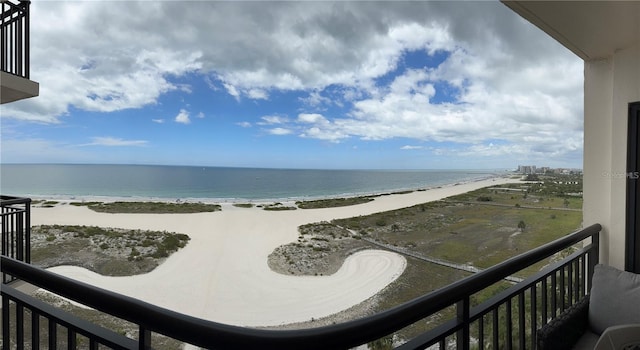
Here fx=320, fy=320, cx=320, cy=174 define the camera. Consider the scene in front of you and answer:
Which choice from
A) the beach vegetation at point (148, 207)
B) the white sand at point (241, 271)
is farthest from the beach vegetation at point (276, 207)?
the beach vegetation at point (148, 207)

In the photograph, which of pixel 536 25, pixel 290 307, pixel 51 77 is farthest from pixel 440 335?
pixel 51 77

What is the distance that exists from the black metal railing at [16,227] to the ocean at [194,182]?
18.8 meters

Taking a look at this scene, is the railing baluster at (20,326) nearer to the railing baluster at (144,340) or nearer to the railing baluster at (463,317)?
the railing baluster at (144,340)

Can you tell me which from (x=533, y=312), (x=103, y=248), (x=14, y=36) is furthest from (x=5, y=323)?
(x=103, y=248)

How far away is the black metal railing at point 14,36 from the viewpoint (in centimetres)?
297

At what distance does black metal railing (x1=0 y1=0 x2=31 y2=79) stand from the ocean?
1898 centimetres

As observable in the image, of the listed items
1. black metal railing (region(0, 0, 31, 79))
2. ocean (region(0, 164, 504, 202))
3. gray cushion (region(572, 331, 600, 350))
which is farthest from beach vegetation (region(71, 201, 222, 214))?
gray cushion (region(572, 331, 600, 350))

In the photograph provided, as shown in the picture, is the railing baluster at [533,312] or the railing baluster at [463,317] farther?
the railing baluster at [533,312]

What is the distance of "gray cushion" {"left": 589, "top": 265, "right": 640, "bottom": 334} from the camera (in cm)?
126

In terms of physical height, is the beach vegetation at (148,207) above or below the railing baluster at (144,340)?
below

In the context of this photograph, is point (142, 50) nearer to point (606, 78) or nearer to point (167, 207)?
point (167, 207)

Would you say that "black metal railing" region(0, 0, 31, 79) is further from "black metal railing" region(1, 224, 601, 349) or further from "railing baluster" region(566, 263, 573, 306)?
"railing baluster" region(566, 263, 573, 306)

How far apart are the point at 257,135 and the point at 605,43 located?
76.1 feet

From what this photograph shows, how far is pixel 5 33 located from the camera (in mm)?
3025
